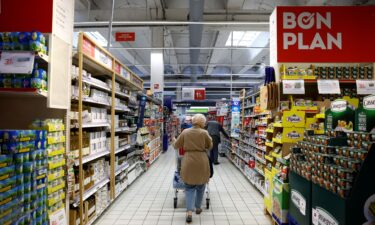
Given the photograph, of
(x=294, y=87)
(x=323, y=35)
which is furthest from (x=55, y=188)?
(x=323, y=35)

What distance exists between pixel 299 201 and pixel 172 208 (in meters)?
3.41

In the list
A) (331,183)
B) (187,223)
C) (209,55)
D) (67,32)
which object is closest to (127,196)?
(187,223)

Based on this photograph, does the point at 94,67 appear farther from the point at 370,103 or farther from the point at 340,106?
the point at 370,103

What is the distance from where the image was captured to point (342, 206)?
2012mm

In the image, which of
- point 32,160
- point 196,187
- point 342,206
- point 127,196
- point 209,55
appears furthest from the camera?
point 209,55

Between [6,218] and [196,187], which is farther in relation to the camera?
[196,187]

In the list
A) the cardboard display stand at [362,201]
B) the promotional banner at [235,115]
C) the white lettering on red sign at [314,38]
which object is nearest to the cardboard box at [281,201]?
the cardboard display stand at [362,201]

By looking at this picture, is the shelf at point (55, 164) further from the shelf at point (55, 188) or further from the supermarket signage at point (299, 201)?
the supermarket signage at point (299, 201)

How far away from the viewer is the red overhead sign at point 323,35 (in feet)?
18.5

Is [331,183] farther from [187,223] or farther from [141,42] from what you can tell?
[141,42]

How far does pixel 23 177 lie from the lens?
7.82 ft

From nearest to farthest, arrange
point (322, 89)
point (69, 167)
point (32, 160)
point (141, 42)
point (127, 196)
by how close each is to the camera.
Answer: point (32, 160), point (69, 167), point (322, 89), point (127, 196), point (141, 42)

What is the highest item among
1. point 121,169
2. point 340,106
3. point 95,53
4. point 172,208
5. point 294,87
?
point 95,53

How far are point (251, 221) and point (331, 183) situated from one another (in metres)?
3.20
